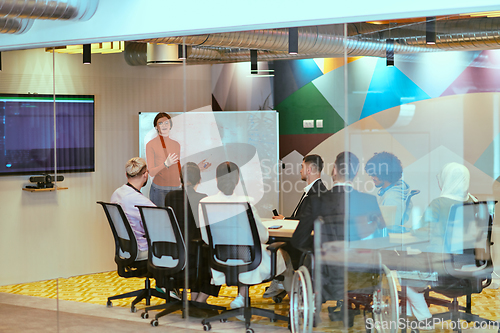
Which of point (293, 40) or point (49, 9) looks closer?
point (293, 40)

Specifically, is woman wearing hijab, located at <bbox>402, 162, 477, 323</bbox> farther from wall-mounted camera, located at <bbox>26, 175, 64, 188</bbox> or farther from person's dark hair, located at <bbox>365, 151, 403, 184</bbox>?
wall-mounted camera, located at <bbox>26, 175, 64, 188</bbox>

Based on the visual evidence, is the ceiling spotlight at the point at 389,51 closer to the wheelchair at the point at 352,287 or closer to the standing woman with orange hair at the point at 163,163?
the wheelchair at the point at 352,287

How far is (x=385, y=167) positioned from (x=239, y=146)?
1206mm

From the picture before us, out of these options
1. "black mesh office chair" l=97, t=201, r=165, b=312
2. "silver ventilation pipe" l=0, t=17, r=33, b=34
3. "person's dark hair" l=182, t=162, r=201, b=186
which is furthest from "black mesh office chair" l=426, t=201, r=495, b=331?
"silver ventilation pipe" l=0, t=17, r=33, b=34

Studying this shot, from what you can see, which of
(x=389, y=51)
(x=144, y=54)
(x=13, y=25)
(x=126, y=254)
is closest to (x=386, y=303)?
(x=389, y=51)

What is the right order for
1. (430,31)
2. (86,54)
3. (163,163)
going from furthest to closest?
(86,54)
(163,163)
(430,31)

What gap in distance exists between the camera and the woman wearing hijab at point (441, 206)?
12.2 ft

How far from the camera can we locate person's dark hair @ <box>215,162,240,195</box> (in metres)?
4.34

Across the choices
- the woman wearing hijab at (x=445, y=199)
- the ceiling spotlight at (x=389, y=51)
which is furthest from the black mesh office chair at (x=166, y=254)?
the ceiling spotlight at (x=389, y=51)

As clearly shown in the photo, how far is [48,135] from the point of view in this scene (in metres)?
5.18

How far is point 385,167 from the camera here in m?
3.84

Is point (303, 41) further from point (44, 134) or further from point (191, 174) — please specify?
point (44, 134)

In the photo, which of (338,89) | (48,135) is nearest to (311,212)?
(338,89)

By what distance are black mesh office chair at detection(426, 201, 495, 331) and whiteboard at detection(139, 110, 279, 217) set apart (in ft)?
4.37
